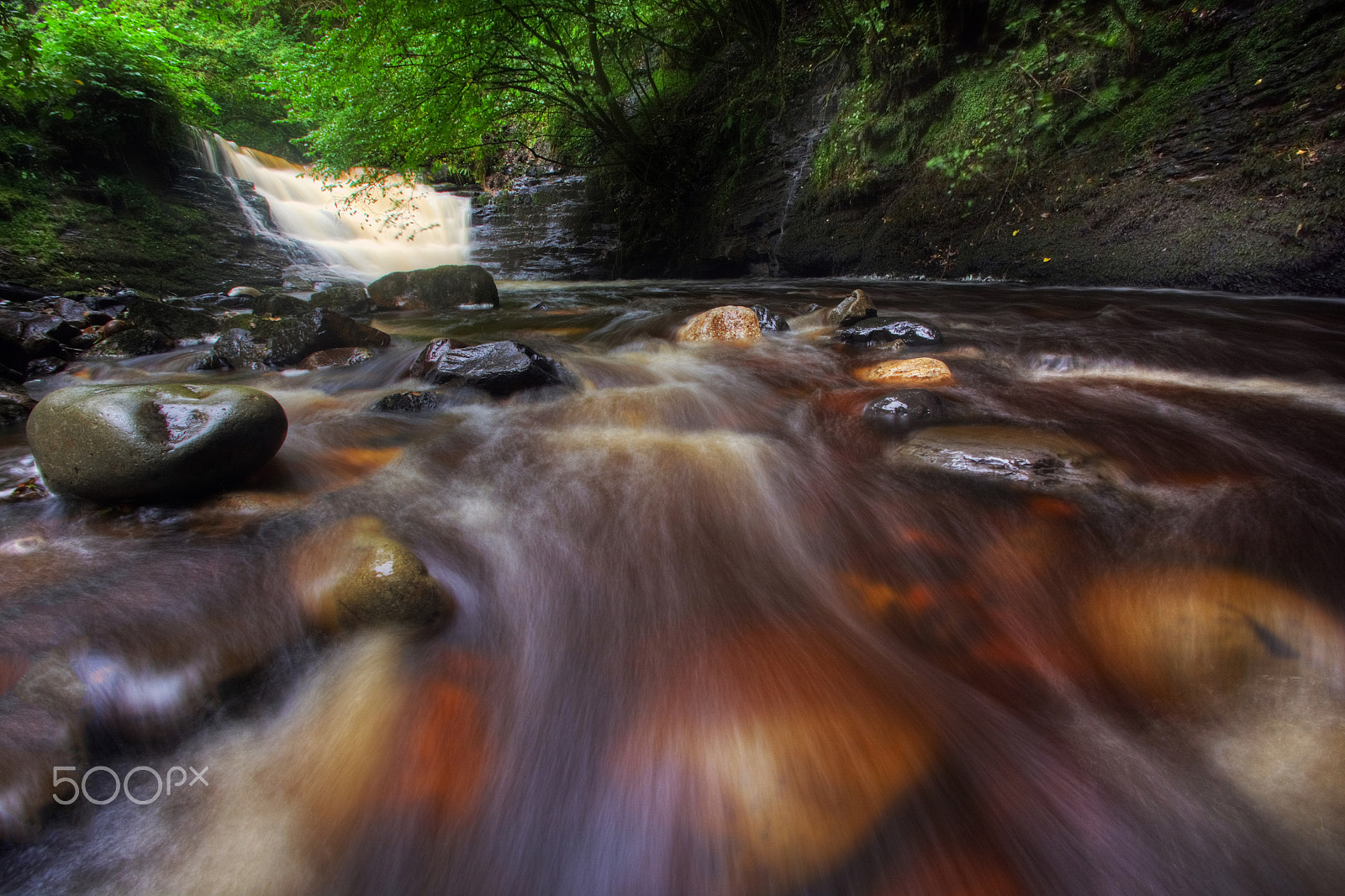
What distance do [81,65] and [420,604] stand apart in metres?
11.1

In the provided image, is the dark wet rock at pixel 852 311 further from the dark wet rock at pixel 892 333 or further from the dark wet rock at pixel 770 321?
the dark wet rock at pixel 770 321

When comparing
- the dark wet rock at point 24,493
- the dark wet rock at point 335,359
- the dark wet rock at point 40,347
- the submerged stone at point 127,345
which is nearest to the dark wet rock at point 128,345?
the submerged stone at point 127,345

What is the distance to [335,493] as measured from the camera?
8.03 ft

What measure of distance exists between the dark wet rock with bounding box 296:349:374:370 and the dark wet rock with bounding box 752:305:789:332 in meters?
3.59

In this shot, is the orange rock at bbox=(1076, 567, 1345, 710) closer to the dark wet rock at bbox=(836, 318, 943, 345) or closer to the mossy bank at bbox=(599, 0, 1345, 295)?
the dark wet rock at bbox=(836, 318, 943, 345)

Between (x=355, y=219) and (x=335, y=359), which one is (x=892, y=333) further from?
(x=355, y=219)

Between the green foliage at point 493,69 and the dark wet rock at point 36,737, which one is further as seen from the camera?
the green foliage at point 493,69

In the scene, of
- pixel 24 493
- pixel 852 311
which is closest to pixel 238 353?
pixel 24 493

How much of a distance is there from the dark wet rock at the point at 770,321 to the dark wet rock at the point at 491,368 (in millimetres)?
2328

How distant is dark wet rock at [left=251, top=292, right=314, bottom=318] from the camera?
21.2 feet

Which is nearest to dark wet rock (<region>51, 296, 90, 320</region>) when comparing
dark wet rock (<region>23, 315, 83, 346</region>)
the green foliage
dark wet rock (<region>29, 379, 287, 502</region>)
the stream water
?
dark wet rock (<region>23, 315, 83, 346</region>)

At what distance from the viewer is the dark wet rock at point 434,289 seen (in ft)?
25.9

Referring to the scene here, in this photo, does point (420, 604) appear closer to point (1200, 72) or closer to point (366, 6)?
point (1200, 72)

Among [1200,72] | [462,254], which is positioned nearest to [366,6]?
[462,254]
